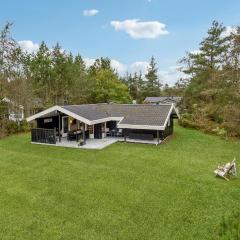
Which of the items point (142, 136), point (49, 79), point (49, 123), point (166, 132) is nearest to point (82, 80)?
point (49, 79)

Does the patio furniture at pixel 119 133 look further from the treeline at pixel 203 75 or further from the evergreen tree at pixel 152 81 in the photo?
the evergreen tree at pixel 152 81

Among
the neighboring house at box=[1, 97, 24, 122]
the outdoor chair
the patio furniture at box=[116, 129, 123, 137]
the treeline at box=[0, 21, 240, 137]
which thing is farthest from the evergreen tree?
the outdoor chair

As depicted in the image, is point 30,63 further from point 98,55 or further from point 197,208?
point 197,208

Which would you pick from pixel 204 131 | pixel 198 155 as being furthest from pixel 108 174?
pixel 204 131

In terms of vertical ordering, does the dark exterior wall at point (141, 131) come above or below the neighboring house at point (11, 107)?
below

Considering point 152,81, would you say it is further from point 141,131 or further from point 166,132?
point 141,131

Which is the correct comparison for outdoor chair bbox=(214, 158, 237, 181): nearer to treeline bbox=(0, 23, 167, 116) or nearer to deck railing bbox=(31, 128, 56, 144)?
deck railing bbox=(31, 128, 56, 144)

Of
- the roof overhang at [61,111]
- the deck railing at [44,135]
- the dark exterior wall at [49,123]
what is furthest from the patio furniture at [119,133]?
the deck railing at [44,135]
